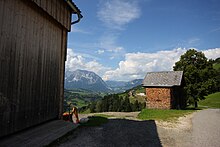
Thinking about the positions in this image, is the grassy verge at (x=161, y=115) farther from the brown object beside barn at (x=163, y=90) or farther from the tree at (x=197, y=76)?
the tree at (x=197, y=76)

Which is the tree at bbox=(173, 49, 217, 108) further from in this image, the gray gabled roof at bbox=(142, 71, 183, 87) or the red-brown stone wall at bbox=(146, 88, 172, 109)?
A: the red-brown stone wall at bbox=(146, 88, 172, 109)

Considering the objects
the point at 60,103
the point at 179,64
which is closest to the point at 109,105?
the point at 179,64

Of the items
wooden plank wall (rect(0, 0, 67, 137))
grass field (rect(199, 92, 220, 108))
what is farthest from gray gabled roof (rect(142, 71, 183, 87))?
grass field (rect(199, 92, 220, 108))

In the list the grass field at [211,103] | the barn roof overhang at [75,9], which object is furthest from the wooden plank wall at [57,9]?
the grass field at [211,103]

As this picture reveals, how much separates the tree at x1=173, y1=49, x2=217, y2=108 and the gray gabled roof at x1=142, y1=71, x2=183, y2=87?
558cm

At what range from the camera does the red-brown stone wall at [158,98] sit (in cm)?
2670

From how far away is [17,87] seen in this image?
752 cm

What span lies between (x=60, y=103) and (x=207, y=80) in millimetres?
29088

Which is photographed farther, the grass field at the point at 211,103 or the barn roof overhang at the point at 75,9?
the grass field at the point at 211,103

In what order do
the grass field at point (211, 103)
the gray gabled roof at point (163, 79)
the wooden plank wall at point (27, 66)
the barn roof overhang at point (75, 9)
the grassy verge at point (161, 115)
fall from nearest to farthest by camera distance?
1. the wooden plank wall at point (27, 66)
2. the barn roof overhang at point (75, 9)
3. the grassy verge at point (161, 115)
4. the gray gabled roof at point (163, 79)
5. the grass field at point (211, 103)

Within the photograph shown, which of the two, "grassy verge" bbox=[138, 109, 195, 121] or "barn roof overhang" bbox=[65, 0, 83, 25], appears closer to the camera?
"barn roof overhang" bbox=[65, 0, 83, 25]

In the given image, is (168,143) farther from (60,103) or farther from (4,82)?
(4,82)

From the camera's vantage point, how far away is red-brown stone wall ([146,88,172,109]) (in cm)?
2670

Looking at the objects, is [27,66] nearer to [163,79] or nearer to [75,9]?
[75,9]
